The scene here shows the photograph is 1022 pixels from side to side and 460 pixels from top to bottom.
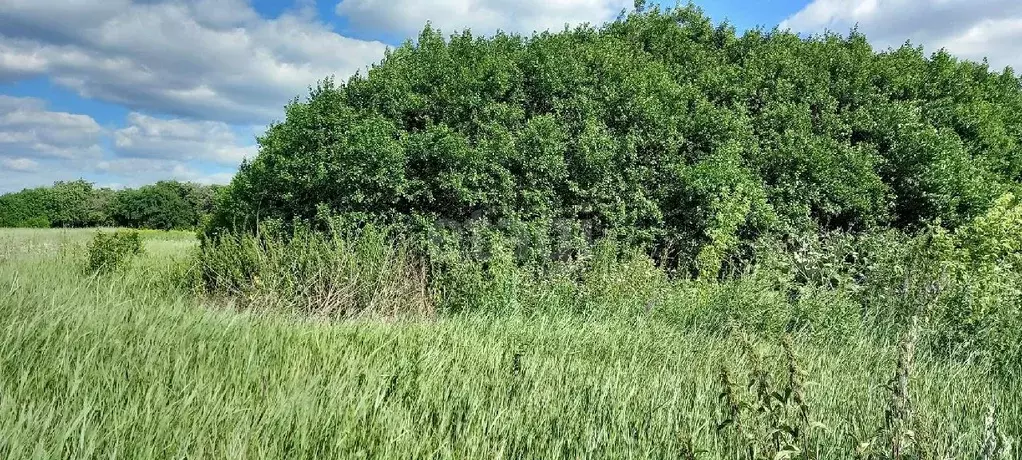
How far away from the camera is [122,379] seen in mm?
3350

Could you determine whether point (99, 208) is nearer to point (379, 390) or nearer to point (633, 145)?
point (633, 145)

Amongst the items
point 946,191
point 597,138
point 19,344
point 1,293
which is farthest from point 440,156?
point 946,191

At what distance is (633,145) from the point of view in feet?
32.5

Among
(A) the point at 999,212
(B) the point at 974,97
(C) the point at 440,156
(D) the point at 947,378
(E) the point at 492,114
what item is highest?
(B) the point at 974,97

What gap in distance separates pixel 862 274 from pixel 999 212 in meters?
2.07

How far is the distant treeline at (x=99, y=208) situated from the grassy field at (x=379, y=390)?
1682 inches

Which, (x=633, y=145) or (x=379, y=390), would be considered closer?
(x=379, y=390)

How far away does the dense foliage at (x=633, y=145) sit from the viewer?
365 inches

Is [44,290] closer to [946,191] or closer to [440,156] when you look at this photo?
[440,156]

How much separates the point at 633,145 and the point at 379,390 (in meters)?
7.14

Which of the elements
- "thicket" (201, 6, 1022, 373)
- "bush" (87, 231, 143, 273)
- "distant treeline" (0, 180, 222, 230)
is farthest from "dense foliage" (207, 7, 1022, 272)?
"distant treeline" (0, 180, 222, 230)

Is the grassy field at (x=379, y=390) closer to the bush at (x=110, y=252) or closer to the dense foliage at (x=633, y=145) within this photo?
the dense foliage at (x=633, y=145)

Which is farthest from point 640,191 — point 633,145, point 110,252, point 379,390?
point 110,252

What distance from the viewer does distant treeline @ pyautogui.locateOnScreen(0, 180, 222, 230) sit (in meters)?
43.8
